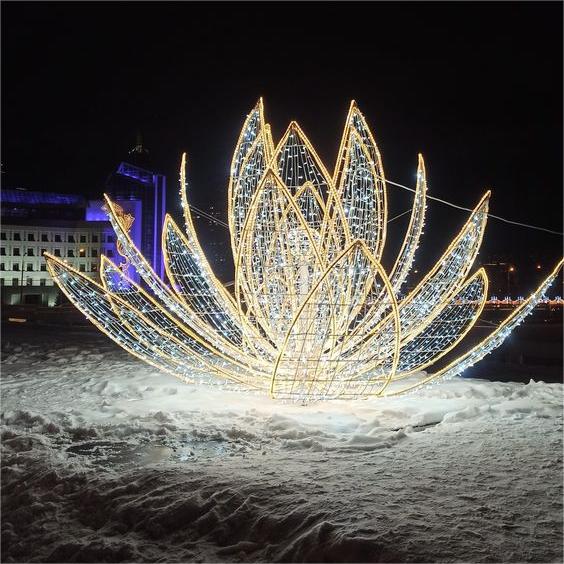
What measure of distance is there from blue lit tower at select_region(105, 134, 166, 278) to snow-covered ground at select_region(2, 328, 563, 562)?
51.2 metres

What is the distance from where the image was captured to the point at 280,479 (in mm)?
4652

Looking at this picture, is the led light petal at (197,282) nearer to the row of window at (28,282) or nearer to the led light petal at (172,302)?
the led light petal at (172,302)

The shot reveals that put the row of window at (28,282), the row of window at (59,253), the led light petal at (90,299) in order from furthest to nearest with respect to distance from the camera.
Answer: the row of window at (59,253), the row of window at (28,282), the led light petal at (90,299)

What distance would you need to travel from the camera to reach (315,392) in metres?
7.64

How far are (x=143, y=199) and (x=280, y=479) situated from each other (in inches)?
2258

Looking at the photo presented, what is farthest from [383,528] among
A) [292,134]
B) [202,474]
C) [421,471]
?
[292,134]

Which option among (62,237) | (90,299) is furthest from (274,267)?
(62,237)

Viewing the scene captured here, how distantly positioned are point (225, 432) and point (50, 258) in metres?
3.26

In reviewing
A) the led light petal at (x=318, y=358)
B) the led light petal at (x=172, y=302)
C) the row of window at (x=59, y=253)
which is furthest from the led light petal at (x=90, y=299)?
the row of window at (x=59, y=253)

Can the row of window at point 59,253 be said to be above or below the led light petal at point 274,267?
above

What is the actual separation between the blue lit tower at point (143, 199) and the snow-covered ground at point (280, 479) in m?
51.2

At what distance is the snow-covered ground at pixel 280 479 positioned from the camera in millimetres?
3592

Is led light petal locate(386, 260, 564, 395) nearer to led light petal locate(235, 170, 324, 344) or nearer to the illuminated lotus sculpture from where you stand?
the illuminated lotus sculpture

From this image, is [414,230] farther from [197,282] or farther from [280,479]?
[280,479]
